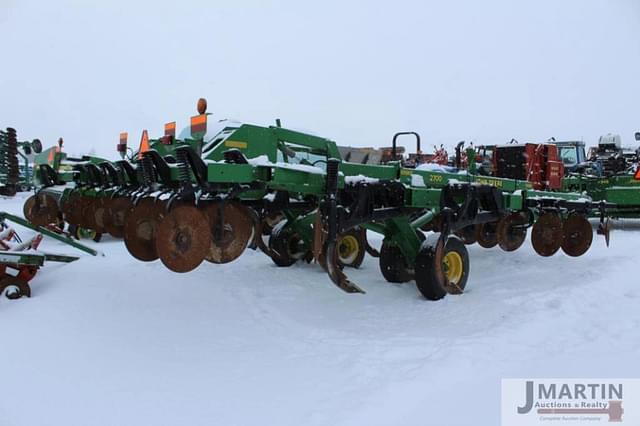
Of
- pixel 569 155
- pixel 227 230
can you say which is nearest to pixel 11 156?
pixel 227 230

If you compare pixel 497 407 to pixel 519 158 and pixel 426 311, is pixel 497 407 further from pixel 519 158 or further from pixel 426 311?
pixel 519 158

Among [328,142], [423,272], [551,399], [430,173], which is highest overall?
[328,142]

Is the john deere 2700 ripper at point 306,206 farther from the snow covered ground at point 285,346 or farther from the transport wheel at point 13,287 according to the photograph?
the transport wheel at point 13,287

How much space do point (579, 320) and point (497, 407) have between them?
1900 millimetres

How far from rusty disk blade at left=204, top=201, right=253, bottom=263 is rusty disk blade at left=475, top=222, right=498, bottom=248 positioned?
15.5ft

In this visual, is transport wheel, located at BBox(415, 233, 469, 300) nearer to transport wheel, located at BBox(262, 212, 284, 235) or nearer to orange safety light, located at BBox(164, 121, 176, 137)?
orange safety light, located at BBox(164, 121, 176, 137)

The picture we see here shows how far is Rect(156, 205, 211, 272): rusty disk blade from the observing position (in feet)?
11.0

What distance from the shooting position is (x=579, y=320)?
A: 4117 mm

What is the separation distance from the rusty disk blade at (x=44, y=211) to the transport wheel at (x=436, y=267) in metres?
5.89

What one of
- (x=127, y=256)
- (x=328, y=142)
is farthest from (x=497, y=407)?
(x=127, y=256)

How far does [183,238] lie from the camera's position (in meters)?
3.44

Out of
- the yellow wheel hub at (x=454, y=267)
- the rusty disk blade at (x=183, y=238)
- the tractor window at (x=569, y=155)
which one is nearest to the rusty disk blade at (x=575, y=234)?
the yellow wheel hub at (x=454, y=267)

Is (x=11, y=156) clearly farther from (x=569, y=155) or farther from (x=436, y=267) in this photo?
(x=569, y=155)

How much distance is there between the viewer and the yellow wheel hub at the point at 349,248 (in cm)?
646
